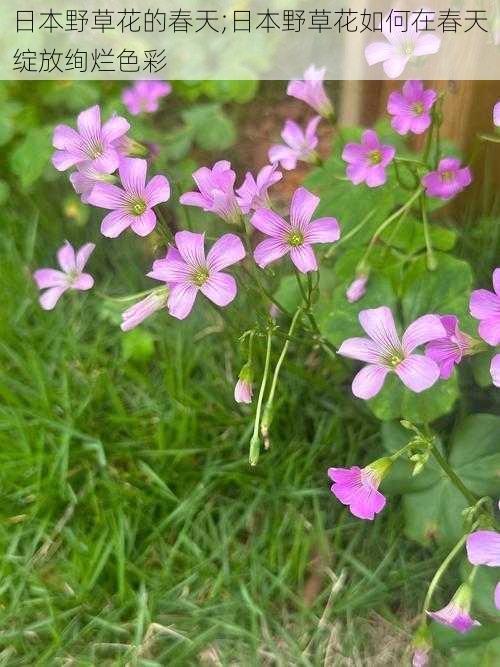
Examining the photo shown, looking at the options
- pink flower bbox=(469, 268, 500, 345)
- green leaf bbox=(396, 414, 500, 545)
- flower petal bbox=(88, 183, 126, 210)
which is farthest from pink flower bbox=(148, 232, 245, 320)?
green leaf bbox=(396, 414, 500, 545)

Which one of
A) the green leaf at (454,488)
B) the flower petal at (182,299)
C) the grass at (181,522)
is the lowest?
the grass at (181,522)

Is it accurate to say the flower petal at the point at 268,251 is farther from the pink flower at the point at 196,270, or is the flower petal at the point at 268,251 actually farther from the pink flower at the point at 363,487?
the pink flower at the point at 363,487

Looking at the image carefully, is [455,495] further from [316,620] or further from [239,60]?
[239,60]

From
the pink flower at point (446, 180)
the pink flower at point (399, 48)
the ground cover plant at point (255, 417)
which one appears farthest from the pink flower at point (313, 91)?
the pink flower at point (446, 180)

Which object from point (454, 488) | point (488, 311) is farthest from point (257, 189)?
point (454, 488)

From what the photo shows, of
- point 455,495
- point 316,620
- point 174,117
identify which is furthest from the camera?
point 174,117

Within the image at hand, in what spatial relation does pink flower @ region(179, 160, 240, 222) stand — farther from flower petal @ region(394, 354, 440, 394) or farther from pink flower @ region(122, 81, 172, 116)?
pink flower @ region(122, 81, 172, 116)

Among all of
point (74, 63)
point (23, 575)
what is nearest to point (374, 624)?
point (23, 575)
